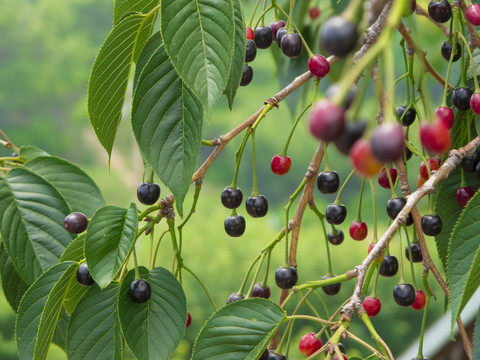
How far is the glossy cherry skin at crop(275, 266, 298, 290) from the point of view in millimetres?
604

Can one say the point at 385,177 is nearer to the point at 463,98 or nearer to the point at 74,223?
the point at 463,98

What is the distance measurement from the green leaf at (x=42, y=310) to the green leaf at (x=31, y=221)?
0.20 ft

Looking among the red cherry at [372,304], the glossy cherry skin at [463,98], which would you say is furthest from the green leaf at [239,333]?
the glossy cherry skin at [463,98]

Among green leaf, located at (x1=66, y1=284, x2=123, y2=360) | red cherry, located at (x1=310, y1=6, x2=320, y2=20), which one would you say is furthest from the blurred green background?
green leaf, located at (x1=66, y1=284, x2=123, y2=360)

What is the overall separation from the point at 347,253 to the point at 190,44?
177cm

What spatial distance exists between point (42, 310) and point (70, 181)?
0.55ft

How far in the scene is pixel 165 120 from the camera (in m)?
0.46

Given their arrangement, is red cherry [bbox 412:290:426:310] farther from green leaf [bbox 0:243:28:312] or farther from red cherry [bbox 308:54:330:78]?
green leaf [bbox 0:243:28:312]

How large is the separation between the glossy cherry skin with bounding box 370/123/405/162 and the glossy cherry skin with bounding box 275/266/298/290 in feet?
1.47

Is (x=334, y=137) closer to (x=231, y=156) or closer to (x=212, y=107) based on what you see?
(x=212, y=107)

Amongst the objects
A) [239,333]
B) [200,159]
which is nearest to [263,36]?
[239,333]

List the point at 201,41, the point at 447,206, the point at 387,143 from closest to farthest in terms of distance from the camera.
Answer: the point at 387,143 < the point at 201,41 < the point at 447,206

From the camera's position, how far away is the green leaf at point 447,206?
0.61 m

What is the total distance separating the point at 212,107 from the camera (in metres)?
0.38
